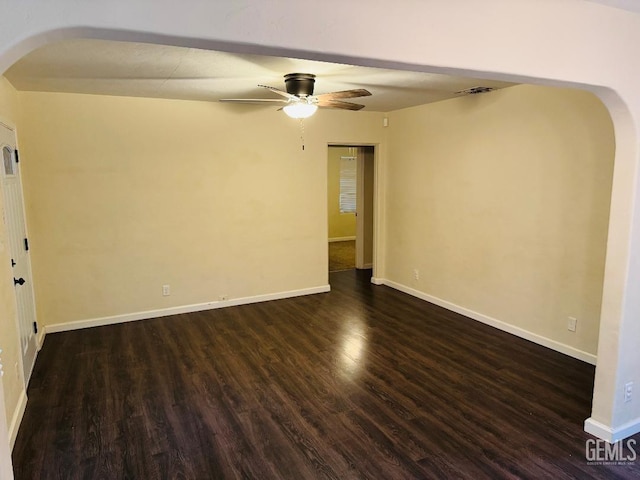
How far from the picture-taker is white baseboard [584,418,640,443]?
270 centimetres

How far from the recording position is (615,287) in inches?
103

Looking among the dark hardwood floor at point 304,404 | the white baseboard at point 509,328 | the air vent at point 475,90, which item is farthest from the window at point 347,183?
the dark hardwood floor at point 304,404

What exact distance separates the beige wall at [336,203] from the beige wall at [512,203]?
12.4 feet

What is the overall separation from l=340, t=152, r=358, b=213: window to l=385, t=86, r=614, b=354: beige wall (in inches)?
149

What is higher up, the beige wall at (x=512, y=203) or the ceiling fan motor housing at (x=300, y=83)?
the ceiling fan motor housing at (x=300, y=83)

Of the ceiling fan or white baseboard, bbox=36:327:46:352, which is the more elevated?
the ceiling fan

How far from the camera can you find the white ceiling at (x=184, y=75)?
2990mm

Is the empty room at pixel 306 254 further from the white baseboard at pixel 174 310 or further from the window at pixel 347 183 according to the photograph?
the window at pixel 347 183

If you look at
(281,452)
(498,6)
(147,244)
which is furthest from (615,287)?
(147,244)

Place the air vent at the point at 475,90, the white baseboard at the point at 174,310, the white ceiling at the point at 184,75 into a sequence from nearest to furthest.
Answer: the white ceiling at the point at 184,75, the air vent at the point at 475,90, the white baseboard at the point at 174,310

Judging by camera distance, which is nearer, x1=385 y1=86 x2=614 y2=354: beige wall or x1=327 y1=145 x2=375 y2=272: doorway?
x1=385 y1=86 x2=614 y2=354: beige wall

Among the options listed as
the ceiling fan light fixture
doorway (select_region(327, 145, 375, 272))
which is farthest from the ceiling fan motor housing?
doorway (select_region(327, 145, 375, 272))

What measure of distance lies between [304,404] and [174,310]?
8.66 ft

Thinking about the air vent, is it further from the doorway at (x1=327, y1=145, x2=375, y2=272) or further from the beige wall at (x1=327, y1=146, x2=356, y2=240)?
the beige wall at (x1=327, y1=146, x2=356, y2=240)
